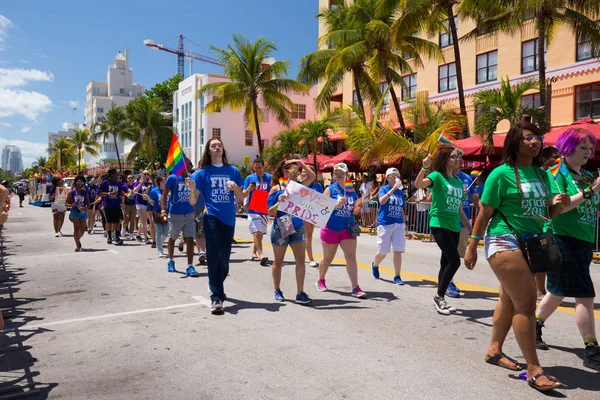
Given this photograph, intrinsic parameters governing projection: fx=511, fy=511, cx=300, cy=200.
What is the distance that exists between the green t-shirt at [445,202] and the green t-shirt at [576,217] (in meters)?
1.70

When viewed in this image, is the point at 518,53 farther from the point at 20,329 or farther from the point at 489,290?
the point at 20,329

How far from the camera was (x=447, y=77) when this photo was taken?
29.9 meters

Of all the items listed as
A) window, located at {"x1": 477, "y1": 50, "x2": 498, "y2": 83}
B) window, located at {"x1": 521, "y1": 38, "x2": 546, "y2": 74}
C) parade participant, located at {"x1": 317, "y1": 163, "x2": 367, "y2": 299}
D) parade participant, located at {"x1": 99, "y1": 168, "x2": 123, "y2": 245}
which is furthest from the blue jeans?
window, located at {"x1": 477, "y1": 50, "x2": 498, "y2": 83}

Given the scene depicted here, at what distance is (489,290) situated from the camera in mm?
7578

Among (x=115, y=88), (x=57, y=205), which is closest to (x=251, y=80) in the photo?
(x=57, y=205)

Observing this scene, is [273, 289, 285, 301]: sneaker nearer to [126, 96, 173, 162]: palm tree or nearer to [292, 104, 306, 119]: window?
[292, 104, 306, 119]: window

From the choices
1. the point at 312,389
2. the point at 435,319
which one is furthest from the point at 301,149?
the point at 312,389

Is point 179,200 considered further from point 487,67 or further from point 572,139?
point 487,67

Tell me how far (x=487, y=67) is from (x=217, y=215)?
1001 inches

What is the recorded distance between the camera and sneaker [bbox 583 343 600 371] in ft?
13.9

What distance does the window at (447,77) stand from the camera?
2955 centimetres

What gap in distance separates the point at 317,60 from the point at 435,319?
2245 cm

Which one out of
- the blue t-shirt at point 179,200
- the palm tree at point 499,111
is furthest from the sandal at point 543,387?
the palm tree at point 499,111

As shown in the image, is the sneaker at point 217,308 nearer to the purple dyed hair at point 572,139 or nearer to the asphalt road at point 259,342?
the asphalt road at point 259,342
